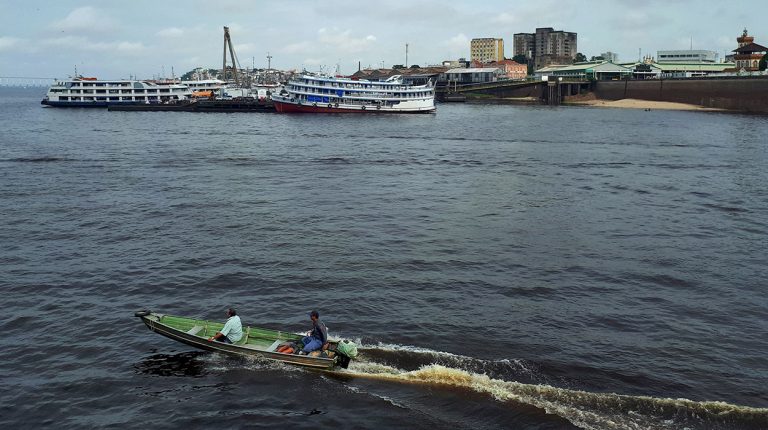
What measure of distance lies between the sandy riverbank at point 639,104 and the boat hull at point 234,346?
13848cm

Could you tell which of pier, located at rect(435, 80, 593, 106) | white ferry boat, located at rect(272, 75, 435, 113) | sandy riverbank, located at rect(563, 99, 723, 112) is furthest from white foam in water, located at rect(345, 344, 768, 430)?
pier, located at rect(435, 80, 593, 106)

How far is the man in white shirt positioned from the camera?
21203 mm

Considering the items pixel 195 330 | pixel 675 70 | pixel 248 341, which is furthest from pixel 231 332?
pixel 675 70

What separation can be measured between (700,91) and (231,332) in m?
146

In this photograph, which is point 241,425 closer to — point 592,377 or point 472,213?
point 592,377

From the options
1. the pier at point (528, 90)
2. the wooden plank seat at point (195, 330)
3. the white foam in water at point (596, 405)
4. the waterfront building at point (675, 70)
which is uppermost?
the waterfront building at point (675, 70)

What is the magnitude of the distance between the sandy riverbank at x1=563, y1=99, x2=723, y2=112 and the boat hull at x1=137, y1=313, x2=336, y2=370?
454 ft

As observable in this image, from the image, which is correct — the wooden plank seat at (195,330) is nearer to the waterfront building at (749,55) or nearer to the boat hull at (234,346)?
the boat hull at (234,346)

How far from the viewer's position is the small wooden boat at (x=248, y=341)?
2069 centimetres

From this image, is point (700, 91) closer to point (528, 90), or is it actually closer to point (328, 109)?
point (528, 90)

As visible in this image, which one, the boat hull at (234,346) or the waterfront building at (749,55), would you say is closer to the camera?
the boat hull at (234,346)

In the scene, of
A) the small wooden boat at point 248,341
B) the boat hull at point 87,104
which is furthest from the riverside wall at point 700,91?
the small wooden boat at point 248,341

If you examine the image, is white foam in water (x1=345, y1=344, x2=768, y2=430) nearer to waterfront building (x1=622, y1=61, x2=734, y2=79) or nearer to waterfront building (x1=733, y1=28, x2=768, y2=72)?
waterfront building (x1=733, y1=28, x2=768, y2=72)

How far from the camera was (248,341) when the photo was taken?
21.8 m
